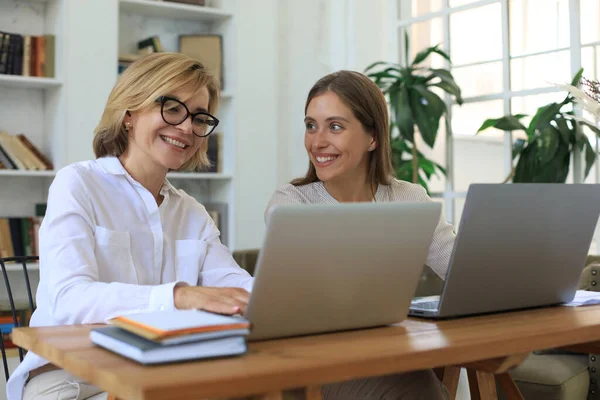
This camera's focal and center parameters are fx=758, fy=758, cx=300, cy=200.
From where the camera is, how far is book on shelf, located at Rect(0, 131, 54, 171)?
386 centimetres

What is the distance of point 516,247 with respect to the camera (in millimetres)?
1551

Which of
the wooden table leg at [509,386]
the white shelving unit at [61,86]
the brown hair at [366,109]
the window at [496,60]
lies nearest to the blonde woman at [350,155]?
the brown hair at [366,109]

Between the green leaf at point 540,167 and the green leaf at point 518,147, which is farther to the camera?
the green leaf at point 518,147

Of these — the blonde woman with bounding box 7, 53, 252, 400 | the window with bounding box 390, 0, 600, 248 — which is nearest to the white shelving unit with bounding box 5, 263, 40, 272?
the blonde woman with bounding box 7, 53, 252, 400

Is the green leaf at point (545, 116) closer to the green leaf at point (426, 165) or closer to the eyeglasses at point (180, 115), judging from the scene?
the green leaf at point (426, 165)

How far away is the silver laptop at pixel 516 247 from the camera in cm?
147

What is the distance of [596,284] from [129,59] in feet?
9.15

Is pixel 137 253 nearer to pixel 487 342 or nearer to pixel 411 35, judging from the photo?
pixel 487 342

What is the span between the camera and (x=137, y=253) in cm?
185

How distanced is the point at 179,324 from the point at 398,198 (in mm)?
1339

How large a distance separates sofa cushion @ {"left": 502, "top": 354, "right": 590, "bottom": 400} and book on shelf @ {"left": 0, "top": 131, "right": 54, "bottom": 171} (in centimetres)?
260

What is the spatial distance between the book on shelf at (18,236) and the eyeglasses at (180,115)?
2.20 m

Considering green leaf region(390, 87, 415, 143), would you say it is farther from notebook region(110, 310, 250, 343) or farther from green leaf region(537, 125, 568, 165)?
notebook region(110, 310, 250, 343)

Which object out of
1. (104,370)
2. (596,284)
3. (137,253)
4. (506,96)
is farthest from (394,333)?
(506,96)
